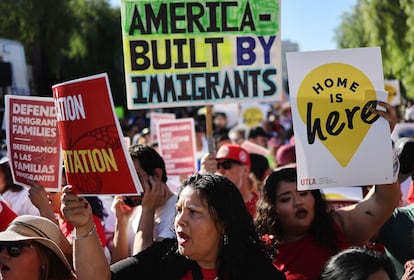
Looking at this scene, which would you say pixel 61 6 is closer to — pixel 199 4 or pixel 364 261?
pixel 199 4

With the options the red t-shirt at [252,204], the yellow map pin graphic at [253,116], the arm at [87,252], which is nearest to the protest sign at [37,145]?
the arm at [87,252]

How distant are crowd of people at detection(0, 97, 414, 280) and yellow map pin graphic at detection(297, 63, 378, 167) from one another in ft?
0.36

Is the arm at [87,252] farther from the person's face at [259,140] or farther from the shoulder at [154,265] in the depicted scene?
the person's face at [259,140]

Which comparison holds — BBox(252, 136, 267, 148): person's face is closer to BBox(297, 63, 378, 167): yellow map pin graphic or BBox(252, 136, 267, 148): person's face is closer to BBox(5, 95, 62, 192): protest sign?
BBox(5, 95, 62, 192): protest sign

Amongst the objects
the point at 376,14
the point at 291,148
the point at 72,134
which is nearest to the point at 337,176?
the point at 72,134

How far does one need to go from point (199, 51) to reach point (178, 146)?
290 centimetres

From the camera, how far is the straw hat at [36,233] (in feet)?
9.19

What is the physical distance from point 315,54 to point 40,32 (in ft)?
78.3

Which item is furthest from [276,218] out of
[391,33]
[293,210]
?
[391,33]

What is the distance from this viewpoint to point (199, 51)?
3.87m

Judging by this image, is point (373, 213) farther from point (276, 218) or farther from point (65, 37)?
point (65, 37)

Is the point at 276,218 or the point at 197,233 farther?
the point at 276,218

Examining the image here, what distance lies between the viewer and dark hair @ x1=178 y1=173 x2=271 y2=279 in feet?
8.65

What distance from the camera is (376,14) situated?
2083 cm
